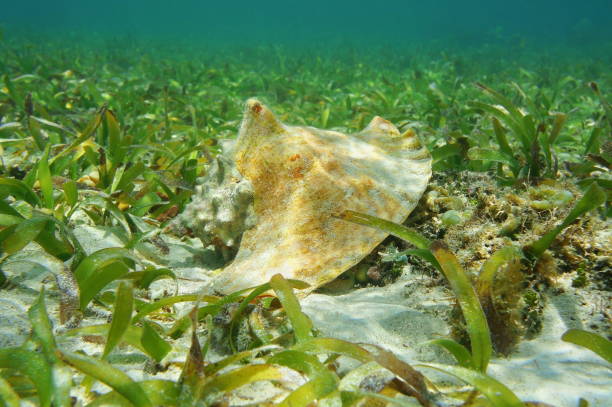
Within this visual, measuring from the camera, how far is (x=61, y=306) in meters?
1.86

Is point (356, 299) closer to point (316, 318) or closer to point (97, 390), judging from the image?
point (316, 318)

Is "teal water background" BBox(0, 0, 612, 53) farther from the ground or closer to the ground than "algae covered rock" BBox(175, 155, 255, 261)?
farther from the ground

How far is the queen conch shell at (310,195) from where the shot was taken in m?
2.28

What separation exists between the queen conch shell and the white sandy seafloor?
0.25m

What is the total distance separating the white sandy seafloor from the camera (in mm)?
1473

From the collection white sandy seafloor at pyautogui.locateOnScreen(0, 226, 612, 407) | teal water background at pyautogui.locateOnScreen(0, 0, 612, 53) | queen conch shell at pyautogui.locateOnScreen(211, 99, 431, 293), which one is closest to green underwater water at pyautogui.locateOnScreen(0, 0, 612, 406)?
white sandy seafloor at pyautogui.locateOnScreen(0, 226, 612, 407)

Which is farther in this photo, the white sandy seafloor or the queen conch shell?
the queen conch shell

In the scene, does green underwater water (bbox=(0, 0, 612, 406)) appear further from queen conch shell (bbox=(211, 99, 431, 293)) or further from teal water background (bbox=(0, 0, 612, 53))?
teal water background (bbox=(0, 0, 612, 53))

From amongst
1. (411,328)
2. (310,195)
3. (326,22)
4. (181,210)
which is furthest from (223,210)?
(326,22)

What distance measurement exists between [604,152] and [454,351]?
289cm

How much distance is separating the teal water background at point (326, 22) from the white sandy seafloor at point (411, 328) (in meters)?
22.0

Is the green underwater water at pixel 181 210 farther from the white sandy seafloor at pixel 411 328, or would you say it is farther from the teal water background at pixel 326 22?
the teal water background at pixel 326 22

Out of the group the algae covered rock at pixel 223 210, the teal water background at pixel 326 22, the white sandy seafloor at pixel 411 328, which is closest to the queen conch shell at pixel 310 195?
the algae covered rock at pixel 223 210

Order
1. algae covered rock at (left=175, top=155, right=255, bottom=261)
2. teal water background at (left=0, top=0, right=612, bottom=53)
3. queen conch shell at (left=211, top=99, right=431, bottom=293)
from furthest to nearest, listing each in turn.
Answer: teal water background at (left=0, top=0, right=612, bottom=53), algae covered rock at (left=175, top=155, right=255, bottom=261), queen conch shell at (left=211, top=99, right=431, bottom=293)
